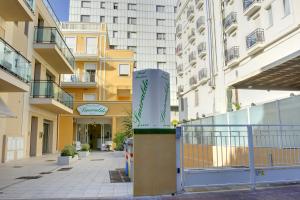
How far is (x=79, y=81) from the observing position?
110 feet

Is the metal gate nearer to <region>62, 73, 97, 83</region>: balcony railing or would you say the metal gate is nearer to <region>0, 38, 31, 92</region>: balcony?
<region>0, 38, 31, 92</region>: balcony

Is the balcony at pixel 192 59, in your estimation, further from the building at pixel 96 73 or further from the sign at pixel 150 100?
the sign at pixel 150 100

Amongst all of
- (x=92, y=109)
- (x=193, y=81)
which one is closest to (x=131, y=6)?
(x=193, y=81)

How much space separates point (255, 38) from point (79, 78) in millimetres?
20955

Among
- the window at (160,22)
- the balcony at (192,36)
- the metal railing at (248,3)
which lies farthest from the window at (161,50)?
the metal railing at (248,3)

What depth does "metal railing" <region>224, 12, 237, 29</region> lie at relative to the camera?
24758mm

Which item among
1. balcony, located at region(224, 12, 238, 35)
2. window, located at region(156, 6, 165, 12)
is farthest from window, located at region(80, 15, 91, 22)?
balcony, located at region(224, 12, 238, 35)

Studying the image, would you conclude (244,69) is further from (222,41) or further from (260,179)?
(260,179)

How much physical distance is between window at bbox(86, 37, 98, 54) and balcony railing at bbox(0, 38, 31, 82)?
67.0 ft

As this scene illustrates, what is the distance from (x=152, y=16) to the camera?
55344mm

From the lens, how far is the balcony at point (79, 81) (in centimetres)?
3316

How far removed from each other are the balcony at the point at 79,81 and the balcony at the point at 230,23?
16.3 meters

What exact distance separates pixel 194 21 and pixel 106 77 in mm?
13161

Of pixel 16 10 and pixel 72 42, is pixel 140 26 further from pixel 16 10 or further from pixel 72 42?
pixel 16 10
